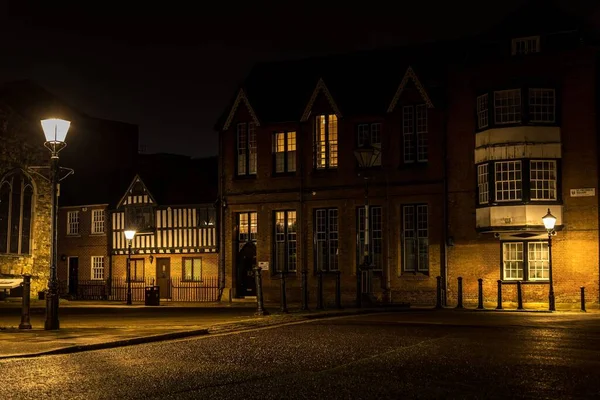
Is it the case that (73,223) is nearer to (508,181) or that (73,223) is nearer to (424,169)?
(424,169)

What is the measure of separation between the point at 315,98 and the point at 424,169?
6.17m

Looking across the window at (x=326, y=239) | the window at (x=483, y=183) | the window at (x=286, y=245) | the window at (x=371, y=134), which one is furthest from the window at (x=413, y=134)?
the window at (x=286, y=245)

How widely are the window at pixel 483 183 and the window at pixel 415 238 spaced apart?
2731 millimetres

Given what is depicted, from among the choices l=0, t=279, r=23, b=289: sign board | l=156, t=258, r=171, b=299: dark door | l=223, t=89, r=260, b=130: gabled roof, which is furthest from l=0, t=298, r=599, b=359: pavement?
l=156, t=258, r=171, b=299: dark door

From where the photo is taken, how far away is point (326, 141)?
1566 inches

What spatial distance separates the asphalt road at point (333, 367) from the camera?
34.9 feet

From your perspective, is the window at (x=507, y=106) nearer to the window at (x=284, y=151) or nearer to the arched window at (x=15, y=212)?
the window at (x=284, y=151)

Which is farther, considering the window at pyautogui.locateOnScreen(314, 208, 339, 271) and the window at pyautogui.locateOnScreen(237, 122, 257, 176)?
the window at pyautogui.locateOnScreen(237, 122, 257, 176)

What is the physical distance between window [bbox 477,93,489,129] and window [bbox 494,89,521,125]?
45 cm

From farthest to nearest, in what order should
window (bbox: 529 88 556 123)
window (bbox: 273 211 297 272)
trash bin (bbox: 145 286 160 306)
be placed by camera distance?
1. window (bbox: 273 211 297 272)
2. trash bin (bbox: 145 286 160 306)
3. window (bbox: 529 88 556 123)

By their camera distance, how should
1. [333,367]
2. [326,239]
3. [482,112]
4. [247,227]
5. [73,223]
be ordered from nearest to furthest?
[333,367] → [482,112] → [326,239] → [247,227] → [73,223]

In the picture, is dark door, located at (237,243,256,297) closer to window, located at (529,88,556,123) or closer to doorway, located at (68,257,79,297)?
doorway, located at (68,257,79,297)

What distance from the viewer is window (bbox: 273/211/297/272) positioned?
40.4 m

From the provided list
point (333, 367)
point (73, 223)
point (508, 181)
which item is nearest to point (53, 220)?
point (333, 367)
